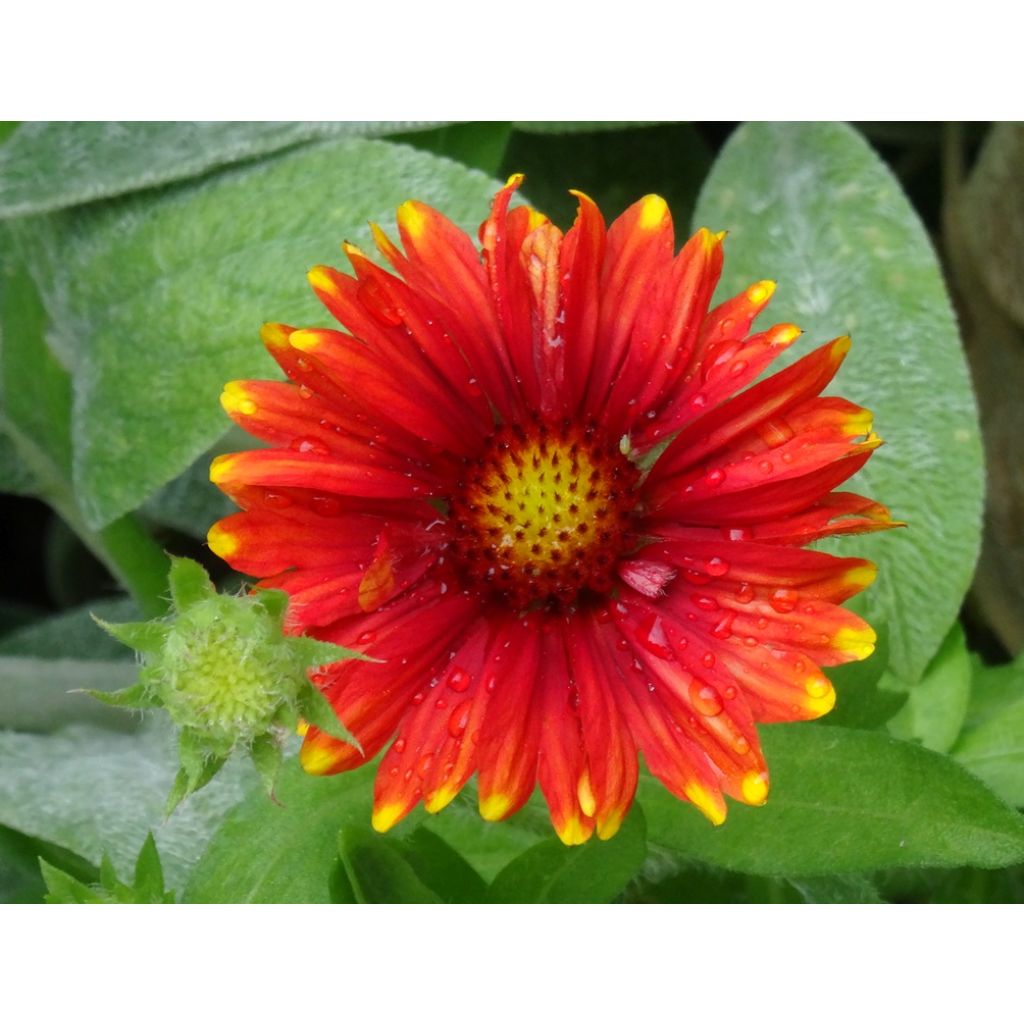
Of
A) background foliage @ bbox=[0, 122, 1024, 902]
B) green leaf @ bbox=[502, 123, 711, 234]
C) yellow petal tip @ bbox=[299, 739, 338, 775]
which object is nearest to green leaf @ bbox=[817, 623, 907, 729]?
background foliage @ bbox=[0, 122, 1024, 902]

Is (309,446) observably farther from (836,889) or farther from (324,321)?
(836,889)

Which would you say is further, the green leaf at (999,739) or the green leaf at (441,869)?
the green leaf at (999,739)

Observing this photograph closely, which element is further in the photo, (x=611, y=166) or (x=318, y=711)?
(x=611, y=166)

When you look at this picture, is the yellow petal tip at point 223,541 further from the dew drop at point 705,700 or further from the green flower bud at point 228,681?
the dew drop at point 705,700

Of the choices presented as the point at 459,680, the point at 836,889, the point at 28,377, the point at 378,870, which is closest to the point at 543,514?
the point at 459,680

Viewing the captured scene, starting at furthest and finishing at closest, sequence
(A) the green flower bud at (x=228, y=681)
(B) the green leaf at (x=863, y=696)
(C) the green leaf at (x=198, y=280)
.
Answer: (C) the green leaf at (x=198, y=280)
(B) the green leaf at (x=863, y=696)
(A) the green flower bud at (x=228, y=681)

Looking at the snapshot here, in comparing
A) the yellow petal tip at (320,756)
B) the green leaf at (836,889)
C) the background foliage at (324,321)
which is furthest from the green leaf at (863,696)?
Result: the yellow petal tip at (320,756)

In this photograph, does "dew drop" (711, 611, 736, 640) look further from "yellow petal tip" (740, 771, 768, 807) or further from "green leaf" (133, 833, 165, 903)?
"green leaf" (133, 833, 165, 903)
